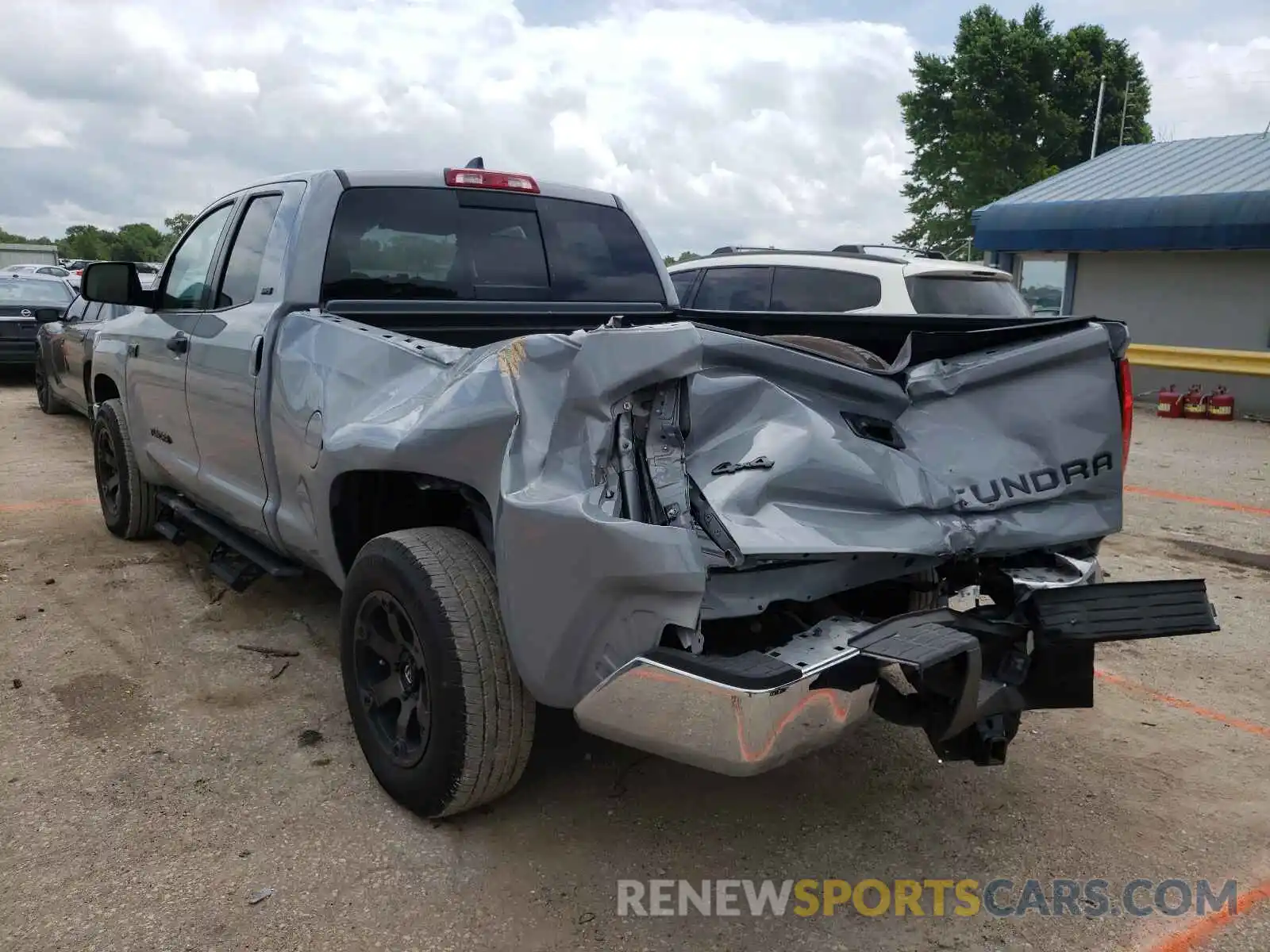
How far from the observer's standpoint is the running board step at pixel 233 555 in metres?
3.91

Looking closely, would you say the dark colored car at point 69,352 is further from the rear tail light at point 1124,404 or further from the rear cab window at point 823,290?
the rear tail light at point 1124,404

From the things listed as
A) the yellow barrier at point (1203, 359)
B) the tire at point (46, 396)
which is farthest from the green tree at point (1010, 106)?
the tire at point (46, 396)

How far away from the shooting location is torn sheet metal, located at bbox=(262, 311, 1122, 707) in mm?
2236

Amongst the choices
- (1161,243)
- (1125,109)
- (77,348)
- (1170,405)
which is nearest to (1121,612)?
(77,348)

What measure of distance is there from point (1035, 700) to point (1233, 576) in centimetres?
360

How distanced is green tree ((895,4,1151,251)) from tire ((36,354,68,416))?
117ft

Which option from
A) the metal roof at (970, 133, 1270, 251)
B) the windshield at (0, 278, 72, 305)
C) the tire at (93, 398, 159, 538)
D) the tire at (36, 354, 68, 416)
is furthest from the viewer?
the metal roof at (970, 133, 1270, 251)

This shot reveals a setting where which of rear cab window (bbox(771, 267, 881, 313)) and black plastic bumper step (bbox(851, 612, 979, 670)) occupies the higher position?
rear cab window (bbox(771, 267, 881, 313))

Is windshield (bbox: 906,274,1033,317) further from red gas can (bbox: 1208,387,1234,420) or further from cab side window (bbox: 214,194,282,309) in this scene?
red gas can (bbox: 1208,387,1234,420)

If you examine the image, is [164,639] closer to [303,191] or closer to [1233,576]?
[303,191]

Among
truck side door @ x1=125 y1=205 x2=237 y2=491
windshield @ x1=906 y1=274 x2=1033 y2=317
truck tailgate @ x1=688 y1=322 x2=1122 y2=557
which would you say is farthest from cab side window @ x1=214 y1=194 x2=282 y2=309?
windshield @ x1=906 y1=274 x2=1033 y2=317

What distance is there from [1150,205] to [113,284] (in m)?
13.9

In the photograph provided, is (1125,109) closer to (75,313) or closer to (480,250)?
(75,313)

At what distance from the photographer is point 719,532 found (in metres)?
2.23
